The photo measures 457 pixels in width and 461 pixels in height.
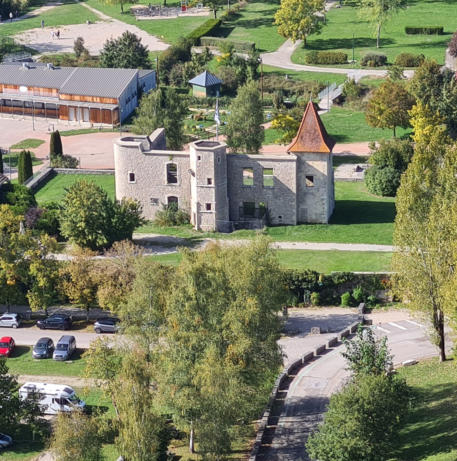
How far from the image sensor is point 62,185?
107m

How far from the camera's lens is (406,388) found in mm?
60094

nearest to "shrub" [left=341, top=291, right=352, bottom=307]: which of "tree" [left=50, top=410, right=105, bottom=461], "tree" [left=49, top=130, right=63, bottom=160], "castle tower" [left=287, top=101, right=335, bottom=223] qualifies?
"castle tower" [left=287, top=101, right=335, bottom=223]

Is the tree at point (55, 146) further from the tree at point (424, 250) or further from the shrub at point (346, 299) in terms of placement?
the tree at point (424, 250)

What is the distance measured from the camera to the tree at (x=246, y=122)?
343 ft

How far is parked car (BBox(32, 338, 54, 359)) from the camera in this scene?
77.0m

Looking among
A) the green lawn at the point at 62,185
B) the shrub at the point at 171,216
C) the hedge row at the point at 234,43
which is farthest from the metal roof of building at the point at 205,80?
the shrub at the point at 171,216

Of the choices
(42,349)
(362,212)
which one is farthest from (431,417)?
(362,212)

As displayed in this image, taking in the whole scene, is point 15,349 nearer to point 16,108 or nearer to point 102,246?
point 102,246

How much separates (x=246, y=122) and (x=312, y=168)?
40.1 feet

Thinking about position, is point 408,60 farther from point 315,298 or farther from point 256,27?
point 315,298

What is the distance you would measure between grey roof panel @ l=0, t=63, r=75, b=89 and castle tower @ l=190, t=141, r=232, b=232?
146ft

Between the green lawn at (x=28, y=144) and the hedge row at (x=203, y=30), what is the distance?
34802 millimetres

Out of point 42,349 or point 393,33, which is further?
point 393,33

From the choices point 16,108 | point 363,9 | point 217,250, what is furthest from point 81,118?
point 217,250
